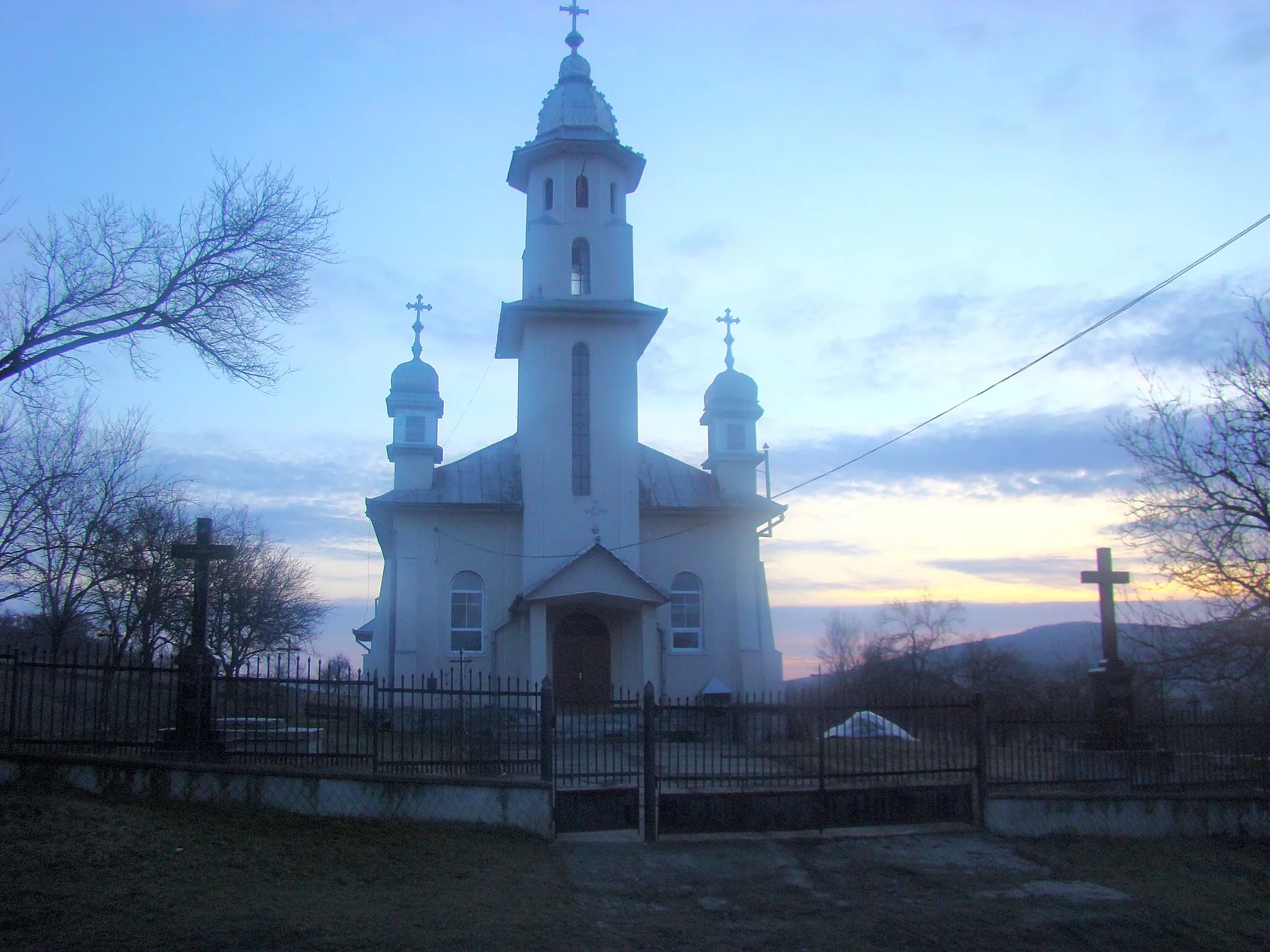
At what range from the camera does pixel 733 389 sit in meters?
26.8

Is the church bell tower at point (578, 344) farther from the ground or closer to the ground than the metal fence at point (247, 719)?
farther from the ground

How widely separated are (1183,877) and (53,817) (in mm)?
11063

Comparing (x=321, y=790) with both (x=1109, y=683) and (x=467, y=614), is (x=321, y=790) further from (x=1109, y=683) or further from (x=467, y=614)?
(x=467, y=614)

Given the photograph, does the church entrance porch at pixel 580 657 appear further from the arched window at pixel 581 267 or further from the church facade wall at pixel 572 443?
the arched window at pixel 581 267

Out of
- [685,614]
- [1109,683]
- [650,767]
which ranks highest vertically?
[685,614]

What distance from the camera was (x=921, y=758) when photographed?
12.4 meters


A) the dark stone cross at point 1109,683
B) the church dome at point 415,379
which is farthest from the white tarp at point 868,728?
the church dome at point 415,379

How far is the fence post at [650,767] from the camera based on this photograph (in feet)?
36.9

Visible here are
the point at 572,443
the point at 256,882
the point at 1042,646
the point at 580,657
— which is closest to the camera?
the point at 256,882

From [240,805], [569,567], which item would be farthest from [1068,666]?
[240,805]

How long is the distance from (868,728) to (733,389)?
1332cm

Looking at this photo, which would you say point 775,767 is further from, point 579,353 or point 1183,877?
point 579,353

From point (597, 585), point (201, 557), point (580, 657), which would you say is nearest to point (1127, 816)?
point (201, 557)

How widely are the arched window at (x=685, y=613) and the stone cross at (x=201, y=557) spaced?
13032mm
